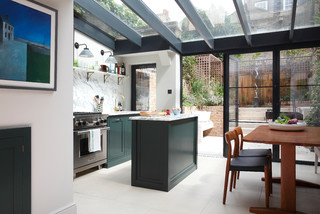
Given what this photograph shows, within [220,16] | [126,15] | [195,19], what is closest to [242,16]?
[220,16]

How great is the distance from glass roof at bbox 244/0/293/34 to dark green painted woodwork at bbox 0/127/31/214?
338cm

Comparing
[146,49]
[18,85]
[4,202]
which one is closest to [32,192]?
[4,202]

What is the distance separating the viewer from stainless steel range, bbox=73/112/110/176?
3695mm

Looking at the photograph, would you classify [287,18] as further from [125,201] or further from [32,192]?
[32,192]

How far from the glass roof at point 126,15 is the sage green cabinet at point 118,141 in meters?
1.76

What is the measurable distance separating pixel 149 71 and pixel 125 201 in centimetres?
365

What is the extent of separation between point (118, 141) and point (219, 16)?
9.17 feet

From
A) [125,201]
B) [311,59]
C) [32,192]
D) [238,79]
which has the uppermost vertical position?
[311,59]

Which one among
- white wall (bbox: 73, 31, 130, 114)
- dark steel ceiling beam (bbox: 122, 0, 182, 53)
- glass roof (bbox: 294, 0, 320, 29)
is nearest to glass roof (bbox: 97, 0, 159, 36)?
dark steel ceiling beam (bbox: 122, 0, 182, 53)

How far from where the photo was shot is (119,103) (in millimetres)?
5445

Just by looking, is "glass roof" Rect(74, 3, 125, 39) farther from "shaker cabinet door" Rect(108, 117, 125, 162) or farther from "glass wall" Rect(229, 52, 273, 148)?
"glass wall" Rect(229, 52, 273, 148)

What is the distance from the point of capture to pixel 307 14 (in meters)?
3.87

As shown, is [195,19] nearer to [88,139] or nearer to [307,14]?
[307,14]

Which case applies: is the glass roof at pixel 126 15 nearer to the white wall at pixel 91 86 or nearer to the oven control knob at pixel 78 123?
the white wall at pixel 91 86
